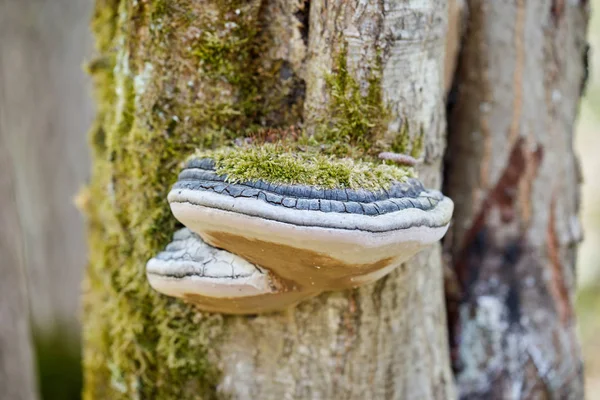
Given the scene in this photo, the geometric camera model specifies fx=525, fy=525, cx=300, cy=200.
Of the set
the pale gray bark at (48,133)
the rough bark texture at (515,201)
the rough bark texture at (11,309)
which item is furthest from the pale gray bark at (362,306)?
the pale gray bark at (48,133)

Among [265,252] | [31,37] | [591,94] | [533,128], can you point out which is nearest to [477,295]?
[533,128]

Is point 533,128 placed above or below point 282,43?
below

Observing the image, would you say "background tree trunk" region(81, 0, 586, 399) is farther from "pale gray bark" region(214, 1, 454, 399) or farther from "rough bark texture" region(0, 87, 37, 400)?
"rough bark texture" region(0, 87, 37, 400)

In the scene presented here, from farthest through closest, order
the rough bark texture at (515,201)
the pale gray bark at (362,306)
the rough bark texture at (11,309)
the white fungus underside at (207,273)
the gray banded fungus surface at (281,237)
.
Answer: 1. the rough bark texture at (11,309)
2. the rough bark texture at (515,201)
3. the pale gray bark at (362,306)
4. the white fungus underside at (207,273)
5. the gray banded fungus surface at (281,237)

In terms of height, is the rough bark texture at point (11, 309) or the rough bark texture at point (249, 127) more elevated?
the rough bark texture at point (249, 127)

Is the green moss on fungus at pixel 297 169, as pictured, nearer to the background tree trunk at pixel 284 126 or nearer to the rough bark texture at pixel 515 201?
the background tree trunk at pixel 284 126

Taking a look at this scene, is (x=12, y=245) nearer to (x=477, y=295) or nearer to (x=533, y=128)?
(x=477, y=295)
